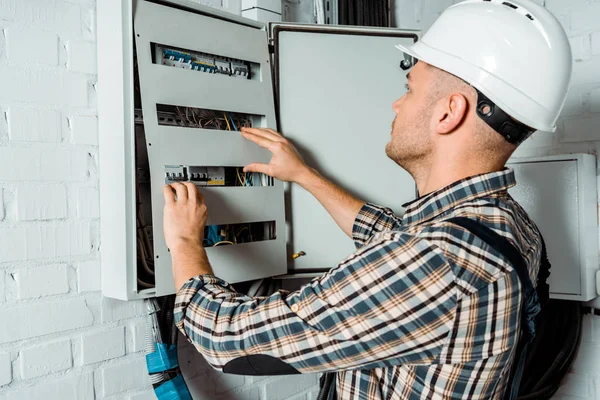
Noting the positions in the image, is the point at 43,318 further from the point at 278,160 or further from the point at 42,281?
the point at 278,160

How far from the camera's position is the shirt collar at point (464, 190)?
3.11 ft

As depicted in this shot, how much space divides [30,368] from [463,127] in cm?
102

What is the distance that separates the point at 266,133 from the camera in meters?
1.31

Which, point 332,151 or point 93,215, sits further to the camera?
point 332,151

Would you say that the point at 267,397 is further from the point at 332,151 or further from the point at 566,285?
the point at 566,285

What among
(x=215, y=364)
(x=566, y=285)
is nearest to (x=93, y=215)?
(x=215, y=364)

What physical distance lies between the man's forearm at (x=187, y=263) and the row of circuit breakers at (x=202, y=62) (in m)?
0.42

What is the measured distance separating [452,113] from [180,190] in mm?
560

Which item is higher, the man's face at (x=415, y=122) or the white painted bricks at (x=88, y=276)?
the man's face at (x=415, y=122)

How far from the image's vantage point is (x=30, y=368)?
1.16 m

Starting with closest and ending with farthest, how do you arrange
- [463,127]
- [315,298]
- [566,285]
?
[315,298], [463,127], [566,285]

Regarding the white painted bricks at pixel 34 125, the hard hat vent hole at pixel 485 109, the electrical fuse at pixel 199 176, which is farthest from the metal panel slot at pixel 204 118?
the hard hat vent hole at pixel 485 109

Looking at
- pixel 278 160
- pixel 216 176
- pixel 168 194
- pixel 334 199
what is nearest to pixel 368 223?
pixel 334 199

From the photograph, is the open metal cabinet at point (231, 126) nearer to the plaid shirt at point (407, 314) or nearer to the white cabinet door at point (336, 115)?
the white cabinet door at point (336, 115)
